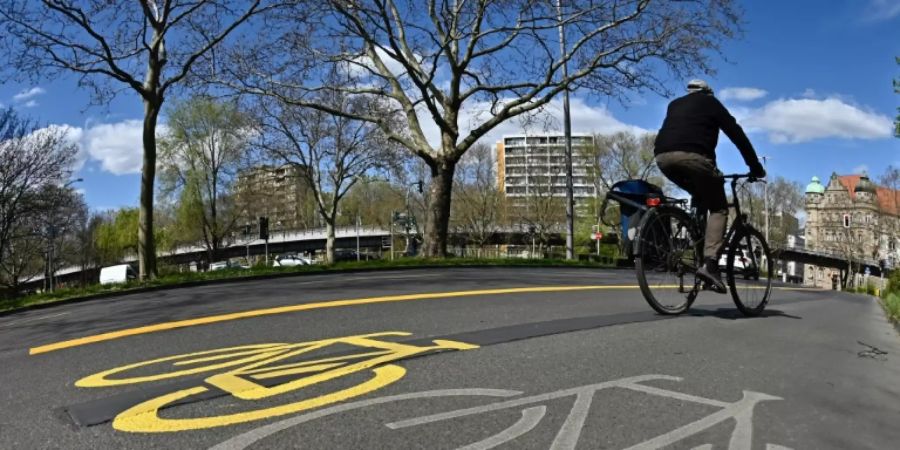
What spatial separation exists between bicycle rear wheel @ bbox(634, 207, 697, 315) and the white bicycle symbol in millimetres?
2329

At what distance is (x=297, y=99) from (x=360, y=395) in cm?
2267

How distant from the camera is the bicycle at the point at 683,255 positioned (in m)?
5.87

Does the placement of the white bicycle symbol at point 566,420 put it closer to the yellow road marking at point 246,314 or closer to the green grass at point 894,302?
the yellow road marking at point 246,314

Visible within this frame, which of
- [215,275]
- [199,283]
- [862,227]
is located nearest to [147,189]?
[215,275]

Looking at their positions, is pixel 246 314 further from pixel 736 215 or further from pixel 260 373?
pixel 736 215

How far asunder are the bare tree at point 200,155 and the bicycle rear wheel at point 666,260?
44.2 metres

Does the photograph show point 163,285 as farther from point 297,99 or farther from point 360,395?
point 360,395

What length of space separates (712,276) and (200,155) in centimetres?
5204

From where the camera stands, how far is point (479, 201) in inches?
3031

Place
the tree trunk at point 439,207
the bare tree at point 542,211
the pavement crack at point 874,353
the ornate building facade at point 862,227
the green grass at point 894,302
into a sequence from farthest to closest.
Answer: the bare tree at point 542,211 → the ornate building facade at point 862,227 → the tree trunk at point 439,207 → the green grass at point 894,302 → the pavement crack at point 874,353

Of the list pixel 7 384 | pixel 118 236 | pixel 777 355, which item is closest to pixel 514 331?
pixel 777 355

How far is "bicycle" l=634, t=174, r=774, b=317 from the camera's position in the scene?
5871mm

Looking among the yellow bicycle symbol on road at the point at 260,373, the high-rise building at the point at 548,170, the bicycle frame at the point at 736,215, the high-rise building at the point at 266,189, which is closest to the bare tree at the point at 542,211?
the high-rise building at the point at 548,170

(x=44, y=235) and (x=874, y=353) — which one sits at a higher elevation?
(x=44, y=235)
